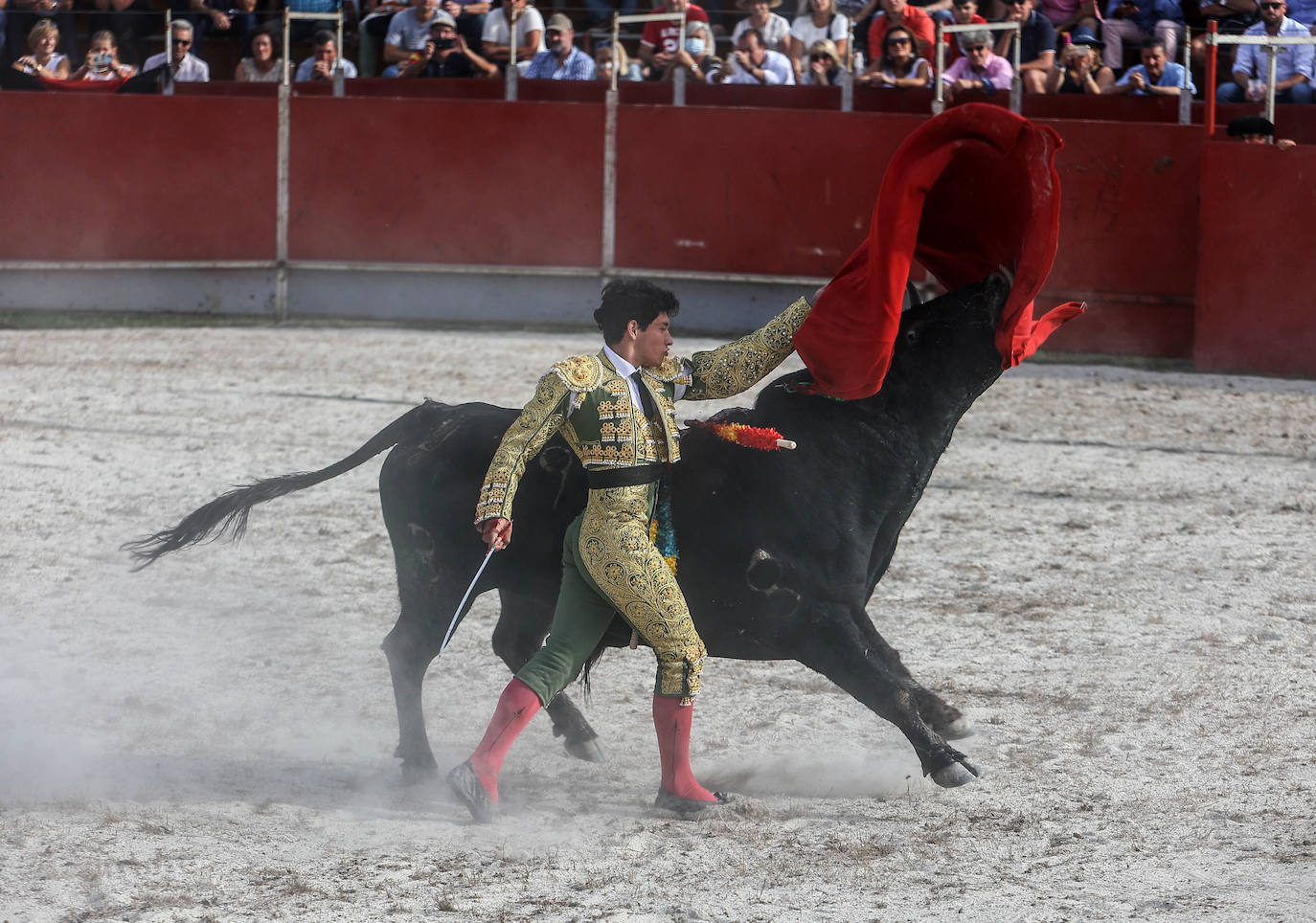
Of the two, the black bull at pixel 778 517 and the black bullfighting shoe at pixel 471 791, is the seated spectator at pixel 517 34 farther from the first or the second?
the black bullfighting shoe at pixel 471 791

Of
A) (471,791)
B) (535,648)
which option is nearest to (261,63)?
(535,648)

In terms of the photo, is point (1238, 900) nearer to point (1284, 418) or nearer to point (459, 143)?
point (1284, 418)

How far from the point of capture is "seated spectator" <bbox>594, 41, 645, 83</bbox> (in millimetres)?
12305

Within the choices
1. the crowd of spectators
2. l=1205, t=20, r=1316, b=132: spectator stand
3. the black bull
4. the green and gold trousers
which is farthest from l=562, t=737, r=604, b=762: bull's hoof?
the crowd of spectators

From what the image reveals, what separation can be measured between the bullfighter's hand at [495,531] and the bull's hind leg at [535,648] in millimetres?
557

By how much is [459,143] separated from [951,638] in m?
7.67

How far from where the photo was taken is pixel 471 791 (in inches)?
147

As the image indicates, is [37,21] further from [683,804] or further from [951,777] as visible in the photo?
[951,777]

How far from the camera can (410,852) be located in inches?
143

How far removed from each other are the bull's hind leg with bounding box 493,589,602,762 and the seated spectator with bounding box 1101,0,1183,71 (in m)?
8.40

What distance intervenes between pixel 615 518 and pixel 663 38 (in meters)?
9.36

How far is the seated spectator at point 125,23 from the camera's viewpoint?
501 inches

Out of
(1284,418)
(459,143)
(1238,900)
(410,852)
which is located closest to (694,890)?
(410,852)

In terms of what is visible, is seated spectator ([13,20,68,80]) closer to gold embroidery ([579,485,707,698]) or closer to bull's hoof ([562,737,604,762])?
bull's hoof ([562,737,604,762])
